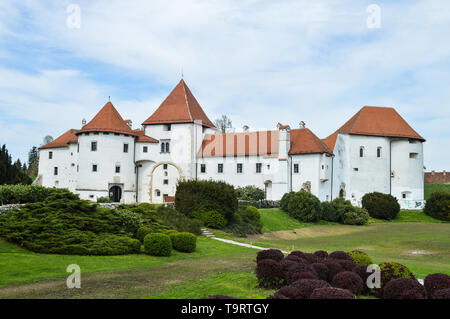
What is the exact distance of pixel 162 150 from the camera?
47719mm

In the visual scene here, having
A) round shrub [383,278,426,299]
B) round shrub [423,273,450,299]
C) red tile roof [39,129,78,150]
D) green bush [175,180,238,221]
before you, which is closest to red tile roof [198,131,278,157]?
green bush [175,180,238,221]

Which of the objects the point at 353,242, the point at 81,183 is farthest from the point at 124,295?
the point at 81,183

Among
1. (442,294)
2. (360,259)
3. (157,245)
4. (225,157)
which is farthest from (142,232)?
(225,157)

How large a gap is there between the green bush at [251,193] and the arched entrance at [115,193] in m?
13.7

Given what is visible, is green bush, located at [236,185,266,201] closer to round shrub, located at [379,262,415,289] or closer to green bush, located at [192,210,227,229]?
green bush, located at [192,210,227,229]

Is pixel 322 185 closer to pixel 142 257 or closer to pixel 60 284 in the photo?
pixel 142 257

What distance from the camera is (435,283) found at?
980 centimetres

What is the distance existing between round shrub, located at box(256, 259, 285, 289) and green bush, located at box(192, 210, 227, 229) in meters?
17.8

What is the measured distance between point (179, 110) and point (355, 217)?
24.3 meters

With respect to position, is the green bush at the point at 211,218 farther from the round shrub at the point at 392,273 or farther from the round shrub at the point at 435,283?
the round shrub at the point at 435,283

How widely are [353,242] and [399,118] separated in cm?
3258

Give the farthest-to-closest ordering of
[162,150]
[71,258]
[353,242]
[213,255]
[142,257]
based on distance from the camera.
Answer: [162,150] < [353,242] < [213,255] < [142,257] < [71,258]

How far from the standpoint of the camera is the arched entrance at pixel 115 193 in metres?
44.3

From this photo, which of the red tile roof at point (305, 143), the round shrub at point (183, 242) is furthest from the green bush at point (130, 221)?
the red tile roof at point (305, 143)
